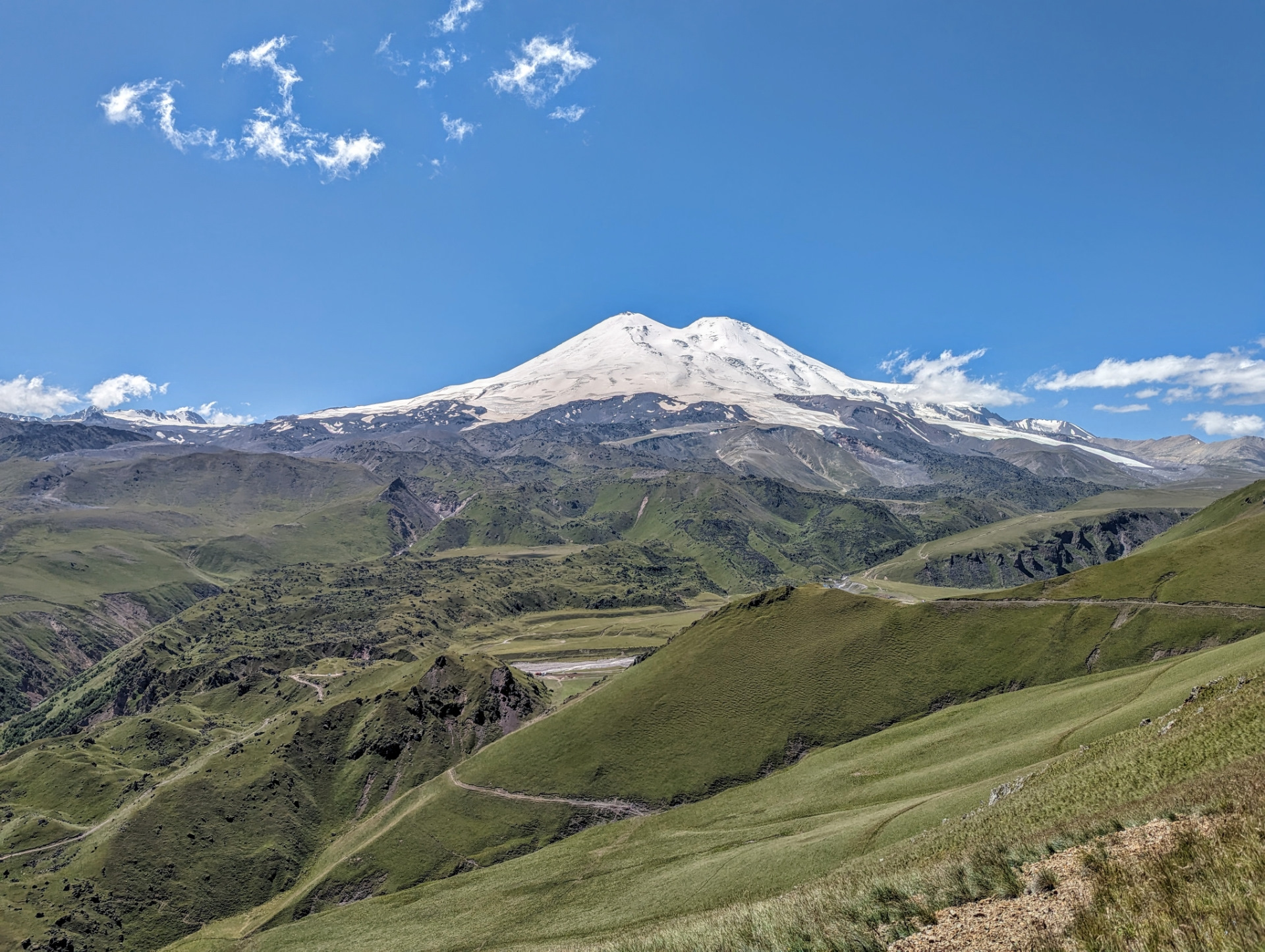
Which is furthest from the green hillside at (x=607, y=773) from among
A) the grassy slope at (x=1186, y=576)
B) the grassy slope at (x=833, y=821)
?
the grassy slope at (x=1186, y=576)

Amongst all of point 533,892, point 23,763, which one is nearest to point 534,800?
point 533,892

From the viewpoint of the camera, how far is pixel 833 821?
62125 millimetres

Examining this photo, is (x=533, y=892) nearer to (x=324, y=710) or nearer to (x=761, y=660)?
(x=761, y=660)

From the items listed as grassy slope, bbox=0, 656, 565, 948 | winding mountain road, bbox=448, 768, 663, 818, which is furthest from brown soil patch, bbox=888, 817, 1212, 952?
grassy slope, bbox=0, 656, 565, 948

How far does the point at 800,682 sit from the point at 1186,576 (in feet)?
231

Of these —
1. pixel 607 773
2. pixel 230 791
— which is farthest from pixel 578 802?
pixel 230 791

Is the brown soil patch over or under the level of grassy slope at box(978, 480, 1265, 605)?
over

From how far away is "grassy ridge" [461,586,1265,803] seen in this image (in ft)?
346

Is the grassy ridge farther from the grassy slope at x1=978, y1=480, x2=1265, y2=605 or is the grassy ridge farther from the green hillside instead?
A: the grassy slope at x1=978, y1=480, x2=1265, y2=605

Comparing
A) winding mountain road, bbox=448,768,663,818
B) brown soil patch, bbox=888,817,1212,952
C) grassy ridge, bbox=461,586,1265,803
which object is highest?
brown soil patch, bbox=888,817,1212,952

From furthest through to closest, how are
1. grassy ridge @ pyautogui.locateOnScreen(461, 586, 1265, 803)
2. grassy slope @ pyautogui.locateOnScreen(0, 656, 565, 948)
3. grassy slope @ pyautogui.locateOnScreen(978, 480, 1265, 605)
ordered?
1. grassy slope @ pyautogui.locateOnScreen(978, 480, 1265, 605)
2. grassy slope @ pyautogui.locateOnScreen(0, 656, 565, 948)
3. grassy ridge @ pyautogui.locateOnScreen(461, 586, 1265, 803)

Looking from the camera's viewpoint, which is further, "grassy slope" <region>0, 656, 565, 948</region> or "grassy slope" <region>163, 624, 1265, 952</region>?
"grassy slope" <region>0, 656, 565, 948</region>

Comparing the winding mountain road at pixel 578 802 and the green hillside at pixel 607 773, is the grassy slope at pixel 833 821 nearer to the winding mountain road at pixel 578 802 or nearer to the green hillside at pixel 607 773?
the green hillside at pixel 607 773

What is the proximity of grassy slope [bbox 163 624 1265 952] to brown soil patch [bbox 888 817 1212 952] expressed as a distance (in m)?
3.13
